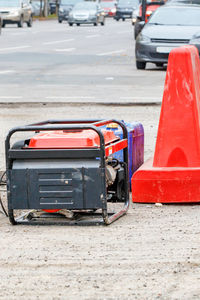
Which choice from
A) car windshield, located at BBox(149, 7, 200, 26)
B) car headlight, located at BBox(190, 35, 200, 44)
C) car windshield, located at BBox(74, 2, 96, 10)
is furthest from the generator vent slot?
car windshield, located at BBox(74, 2, 96, 10)

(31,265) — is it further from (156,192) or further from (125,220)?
(156,192)

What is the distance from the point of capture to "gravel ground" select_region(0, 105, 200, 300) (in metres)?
4.16

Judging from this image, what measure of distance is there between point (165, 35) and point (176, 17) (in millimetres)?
979

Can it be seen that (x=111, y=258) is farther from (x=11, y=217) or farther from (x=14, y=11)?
(x=14, y=11)

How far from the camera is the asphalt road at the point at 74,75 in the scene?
13897 mm

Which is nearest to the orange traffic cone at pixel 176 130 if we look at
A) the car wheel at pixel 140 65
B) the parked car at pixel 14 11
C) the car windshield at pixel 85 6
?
the car wheel at pixel 140 65

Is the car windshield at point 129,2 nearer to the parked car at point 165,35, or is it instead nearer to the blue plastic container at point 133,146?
the parked car at point 165,35

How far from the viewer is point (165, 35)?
63.4 feet

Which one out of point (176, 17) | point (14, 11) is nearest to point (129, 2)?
point (14, 11)

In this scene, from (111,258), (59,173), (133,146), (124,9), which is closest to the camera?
(111,258)

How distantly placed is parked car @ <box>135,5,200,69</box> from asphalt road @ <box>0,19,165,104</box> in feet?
1.17

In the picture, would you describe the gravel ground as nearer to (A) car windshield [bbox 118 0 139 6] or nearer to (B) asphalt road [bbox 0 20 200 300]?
(B) asphalt road [bbox 0 20 200 300]

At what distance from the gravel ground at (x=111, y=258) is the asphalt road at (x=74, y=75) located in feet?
24.5

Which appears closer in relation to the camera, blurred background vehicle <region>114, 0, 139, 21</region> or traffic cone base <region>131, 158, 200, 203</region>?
traffic cone base <region>131, 158, 200, 203</region>
